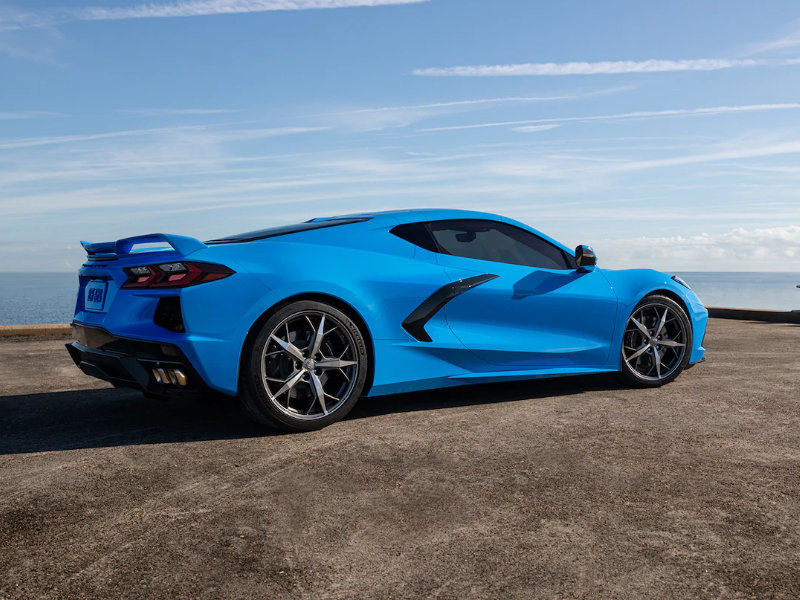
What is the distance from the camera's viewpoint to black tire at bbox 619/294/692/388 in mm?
6027

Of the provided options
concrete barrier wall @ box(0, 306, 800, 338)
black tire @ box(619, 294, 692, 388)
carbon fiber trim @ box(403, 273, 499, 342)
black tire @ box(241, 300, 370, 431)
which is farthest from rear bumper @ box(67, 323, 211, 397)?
concrete barrier wall @ box(0, 306, 800, 338)

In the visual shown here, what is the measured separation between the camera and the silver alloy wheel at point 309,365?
445 centimetres

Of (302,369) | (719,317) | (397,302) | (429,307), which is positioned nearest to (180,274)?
(302,369)

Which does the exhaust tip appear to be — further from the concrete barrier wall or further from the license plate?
the concrete barrier wall

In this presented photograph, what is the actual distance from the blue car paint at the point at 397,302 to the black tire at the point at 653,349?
97 millimetres

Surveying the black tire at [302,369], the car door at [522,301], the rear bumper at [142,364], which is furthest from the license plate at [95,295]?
the car door at [522,301]

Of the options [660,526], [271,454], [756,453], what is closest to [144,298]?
[271,454]

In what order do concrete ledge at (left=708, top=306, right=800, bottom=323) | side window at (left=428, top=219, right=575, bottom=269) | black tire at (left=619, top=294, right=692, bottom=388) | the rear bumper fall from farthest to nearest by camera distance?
concrete ledge at (left=708, top=306, right=800, bottom=323) < black tire at (left=619, top=294, right=692, bottom=388) < side window at (left=428, top=219, right=575, bottom=269) < the rear bumper

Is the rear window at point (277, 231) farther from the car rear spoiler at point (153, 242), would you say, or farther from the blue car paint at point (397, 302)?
the car rear spoiler at point (153, 242)

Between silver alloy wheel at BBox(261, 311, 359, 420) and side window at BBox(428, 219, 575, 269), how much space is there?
1.07 meters

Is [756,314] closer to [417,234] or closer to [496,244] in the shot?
[496,244]

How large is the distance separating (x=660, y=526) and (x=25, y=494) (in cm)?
278

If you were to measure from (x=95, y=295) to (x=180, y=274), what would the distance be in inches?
30.1

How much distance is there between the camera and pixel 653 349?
20.0 ft
